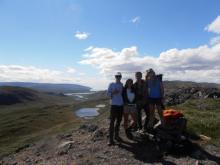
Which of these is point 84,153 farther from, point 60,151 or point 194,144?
point 194,144

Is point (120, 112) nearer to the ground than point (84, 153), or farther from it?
farther from it

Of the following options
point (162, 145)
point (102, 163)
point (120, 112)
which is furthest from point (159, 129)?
point (102, 163)

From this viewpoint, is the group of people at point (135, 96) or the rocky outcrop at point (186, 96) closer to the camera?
the group of people at point (135, 96)

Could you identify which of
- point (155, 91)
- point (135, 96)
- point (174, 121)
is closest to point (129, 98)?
point (135, 96)

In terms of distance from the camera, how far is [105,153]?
16188 millimetres

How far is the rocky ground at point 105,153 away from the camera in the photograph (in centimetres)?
1484

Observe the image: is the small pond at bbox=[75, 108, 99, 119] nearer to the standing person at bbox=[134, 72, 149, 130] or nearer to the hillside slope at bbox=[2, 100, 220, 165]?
the hillside slope at bbox=[2, 100, 220, 165]

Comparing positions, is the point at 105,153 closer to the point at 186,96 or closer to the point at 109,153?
the point at 109,153

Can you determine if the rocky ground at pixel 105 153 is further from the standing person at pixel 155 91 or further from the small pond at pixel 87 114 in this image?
the small pond at pixel 87 114

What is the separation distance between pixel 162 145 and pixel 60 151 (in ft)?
17.9

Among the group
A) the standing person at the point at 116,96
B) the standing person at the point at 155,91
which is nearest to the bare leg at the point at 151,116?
the standing person at the point at 155,91

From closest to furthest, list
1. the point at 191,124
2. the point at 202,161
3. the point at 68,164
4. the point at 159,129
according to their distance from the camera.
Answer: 1. the point at 202,161
2. the point at 68,164
3. the point at 159,129
4. the point at 191,124

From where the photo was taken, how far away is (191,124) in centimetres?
2012

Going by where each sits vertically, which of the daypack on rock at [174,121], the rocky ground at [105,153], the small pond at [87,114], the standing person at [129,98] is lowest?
the small pond at [87,114]
